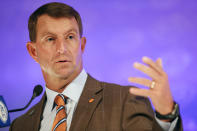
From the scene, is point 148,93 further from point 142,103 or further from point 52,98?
point 52,98

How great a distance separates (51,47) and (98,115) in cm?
64

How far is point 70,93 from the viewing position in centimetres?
205

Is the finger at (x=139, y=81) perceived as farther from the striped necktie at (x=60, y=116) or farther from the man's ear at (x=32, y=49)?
the man's ear at (x=32, y=49)

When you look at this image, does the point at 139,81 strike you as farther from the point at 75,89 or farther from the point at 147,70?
the point at 75,89

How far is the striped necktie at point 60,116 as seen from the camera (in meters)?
1.92

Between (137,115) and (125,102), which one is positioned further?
(125,102)

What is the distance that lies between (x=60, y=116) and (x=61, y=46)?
51 centimetres

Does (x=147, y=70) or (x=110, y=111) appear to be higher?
(x=147, y=70)

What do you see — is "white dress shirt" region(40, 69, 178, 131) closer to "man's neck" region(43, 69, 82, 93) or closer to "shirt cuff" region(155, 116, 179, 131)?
"man's neck" region(43, 69, 82, 93)

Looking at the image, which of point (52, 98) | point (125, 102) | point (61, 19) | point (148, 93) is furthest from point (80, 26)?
point (148, 93)

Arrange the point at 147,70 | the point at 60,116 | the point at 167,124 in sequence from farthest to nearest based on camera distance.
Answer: the point at 60,116
the point at 167,124
the point at 147,70

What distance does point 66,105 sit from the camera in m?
2.03

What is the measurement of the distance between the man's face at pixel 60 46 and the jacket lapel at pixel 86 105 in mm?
184

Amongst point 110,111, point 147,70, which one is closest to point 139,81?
point 147,70
